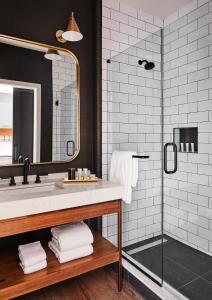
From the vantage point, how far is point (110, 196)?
1.67 metres

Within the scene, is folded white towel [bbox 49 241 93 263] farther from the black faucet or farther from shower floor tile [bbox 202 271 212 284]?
shower floor tile [bbox 202 271 212 284]

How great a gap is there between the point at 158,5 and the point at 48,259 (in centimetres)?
276

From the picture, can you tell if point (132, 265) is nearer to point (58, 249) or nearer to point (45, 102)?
point (58, 249)

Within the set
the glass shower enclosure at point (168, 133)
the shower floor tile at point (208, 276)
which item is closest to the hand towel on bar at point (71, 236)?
the glass shower enclosure at point (168, 133)

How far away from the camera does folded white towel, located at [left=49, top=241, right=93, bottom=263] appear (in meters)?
1.56

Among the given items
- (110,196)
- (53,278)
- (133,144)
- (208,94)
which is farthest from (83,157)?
(208,94)

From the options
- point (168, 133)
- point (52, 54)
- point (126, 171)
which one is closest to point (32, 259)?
point (126, 171)

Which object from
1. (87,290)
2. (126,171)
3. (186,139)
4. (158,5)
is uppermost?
(158,5)

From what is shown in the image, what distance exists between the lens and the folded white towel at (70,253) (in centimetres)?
156

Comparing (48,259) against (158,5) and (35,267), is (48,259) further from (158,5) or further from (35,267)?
(158,5)

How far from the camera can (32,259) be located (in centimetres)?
147

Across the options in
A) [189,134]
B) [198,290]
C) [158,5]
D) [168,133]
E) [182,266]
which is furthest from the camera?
[158,5]

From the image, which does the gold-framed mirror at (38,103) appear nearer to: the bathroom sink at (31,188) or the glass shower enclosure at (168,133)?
the bathroom sink at (31,188)

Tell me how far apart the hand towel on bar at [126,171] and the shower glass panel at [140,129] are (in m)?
0.20
